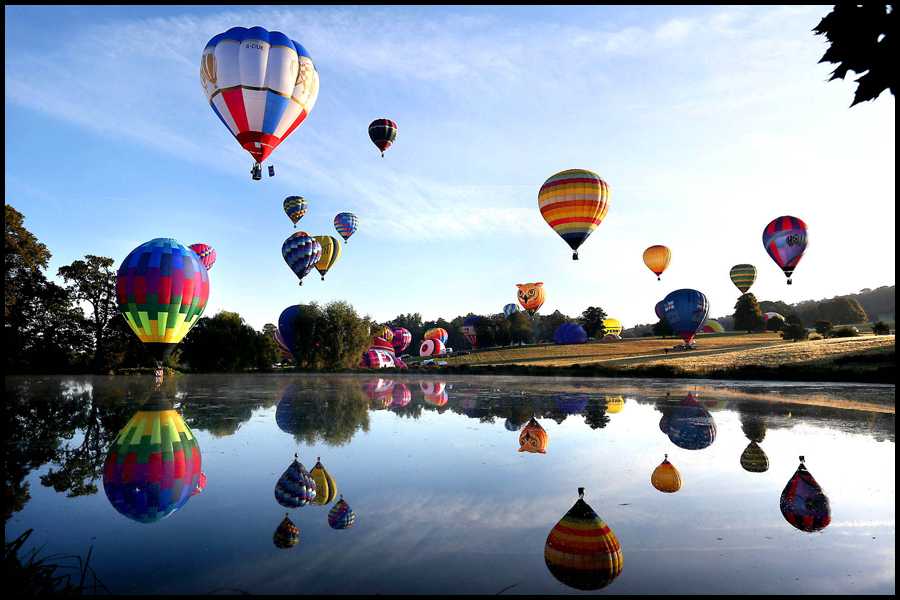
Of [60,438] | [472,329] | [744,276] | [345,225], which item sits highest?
[345,225]

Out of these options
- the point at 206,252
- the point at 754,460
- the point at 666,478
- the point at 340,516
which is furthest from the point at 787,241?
the point at 206,252

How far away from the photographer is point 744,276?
56844 mm

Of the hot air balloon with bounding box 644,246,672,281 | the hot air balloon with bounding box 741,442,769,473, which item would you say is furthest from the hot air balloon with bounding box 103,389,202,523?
the hot air balloon with bounding box 644,246,672,281

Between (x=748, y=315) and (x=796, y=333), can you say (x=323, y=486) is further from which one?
(x=748, y=315)

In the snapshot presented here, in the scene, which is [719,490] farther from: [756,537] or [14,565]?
[14,565]

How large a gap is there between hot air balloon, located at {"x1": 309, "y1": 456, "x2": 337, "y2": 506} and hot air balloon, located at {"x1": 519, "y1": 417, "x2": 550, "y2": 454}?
319cm

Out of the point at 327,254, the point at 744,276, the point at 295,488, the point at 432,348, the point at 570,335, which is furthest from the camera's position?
the point at 432,348

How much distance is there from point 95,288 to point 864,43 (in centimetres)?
4367

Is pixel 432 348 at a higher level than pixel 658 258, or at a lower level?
lower

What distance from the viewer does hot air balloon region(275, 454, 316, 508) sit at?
18.3 feet

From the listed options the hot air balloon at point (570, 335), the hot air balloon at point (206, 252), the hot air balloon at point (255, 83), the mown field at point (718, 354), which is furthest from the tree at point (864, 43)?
the hot air balloon at point (570, 335)

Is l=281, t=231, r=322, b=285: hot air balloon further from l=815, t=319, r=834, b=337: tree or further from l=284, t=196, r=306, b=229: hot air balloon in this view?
l=815, t=319, r=834, b=337: tree

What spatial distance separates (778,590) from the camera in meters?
3.69

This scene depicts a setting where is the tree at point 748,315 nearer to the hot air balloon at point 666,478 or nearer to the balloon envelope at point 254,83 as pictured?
the balloon envelope at point 254,83
